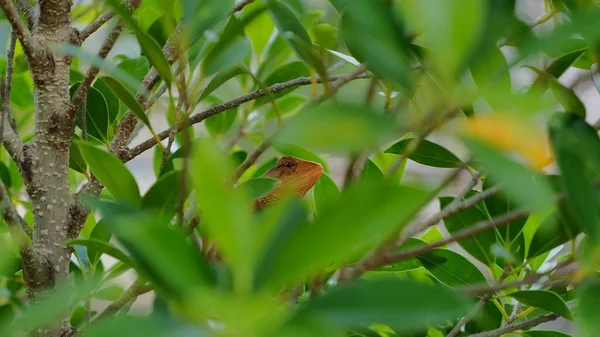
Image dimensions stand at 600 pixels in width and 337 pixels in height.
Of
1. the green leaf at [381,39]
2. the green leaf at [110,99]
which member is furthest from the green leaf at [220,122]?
the green leaf at [381,39]

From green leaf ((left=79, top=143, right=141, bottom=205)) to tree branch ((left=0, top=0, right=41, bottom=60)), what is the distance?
0.60 feet

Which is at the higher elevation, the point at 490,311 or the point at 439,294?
the point at 439,294

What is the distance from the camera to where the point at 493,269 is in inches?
28.7

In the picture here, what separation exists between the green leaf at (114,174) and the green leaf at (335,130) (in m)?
0.22

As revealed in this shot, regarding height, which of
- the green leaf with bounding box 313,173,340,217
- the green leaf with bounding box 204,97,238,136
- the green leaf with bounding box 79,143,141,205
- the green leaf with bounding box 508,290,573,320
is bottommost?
the green leaf with bounding box 508,290,573,320

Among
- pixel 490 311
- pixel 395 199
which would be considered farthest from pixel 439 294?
pixel 490 311

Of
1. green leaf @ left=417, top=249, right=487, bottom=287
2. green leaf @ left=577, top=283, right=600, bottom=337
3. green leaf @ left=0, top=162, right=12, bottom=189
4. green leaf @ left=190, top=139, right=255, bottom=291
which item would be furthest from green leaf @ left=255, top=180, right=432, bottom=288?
green leaf @ left=0, top=162, right=12, bottom=189

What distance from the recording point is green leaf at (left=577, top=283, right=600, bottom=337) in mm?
378

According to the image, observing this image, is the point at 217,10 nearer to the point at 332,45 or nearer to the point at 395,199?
the point at 332,45

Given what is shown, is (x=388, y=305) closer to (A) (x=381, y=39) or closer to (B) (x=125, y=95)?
(A) (x=381, y=39)

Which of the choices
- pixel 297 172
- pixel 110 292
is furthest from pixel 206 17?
pixel 297 172

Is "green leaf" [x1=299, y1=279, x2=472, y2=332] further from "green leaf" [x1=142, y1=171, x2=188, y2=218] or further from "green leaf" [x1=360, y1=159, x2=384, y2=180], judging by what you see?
"green leaf" [x1=360, y1=159, x2=384, y2=180]

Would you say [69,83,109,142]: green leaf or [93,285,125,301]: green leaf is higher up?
[69,83,109,142]: green leaf

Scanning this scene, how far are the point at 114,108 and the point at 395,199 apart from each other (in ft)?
1.97
